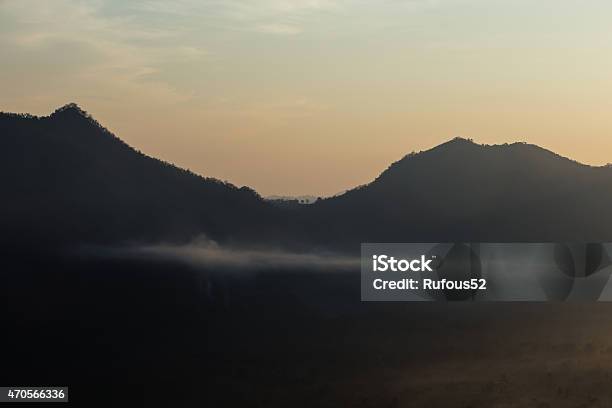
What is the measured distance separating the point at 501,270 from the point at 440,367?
120ft

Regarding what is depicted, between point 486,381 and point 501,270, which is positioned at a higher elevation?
point 501,270

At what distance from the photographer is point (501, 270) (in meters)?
172

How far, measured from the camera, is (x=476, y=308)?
17862 cm

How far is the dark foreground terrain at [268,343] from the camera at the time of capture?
5069 inches

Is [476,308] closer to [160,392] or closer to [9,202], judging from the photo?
[160,392]

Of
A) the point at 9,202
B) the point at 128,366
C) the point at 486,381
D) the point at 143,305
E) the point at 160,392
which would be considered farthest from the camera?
the point at 9,202

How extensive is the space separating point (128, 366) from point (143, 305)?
1085 inches

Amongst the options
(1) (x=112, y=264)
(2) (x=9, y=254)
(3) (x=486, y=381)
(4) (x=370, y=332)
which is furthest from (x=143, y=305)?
(3) (x=486, y=381)

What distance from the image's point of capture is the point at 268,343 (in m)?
167

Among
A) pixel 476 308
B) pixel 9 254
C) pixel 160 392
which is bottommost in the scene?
pixel 160 392

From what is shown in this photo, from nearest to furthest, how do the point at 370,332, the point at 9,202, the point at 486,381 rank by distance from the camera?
the point at 486,381
the point at 370,332
the point at 9,202

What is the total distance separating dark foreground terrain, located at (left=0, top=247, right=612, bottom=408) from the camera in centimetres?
12875

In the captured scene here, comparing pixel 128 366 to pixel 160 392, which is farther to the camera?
pixel 128 366

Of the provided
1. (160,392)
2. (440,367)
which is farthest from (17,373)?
(440,367)
